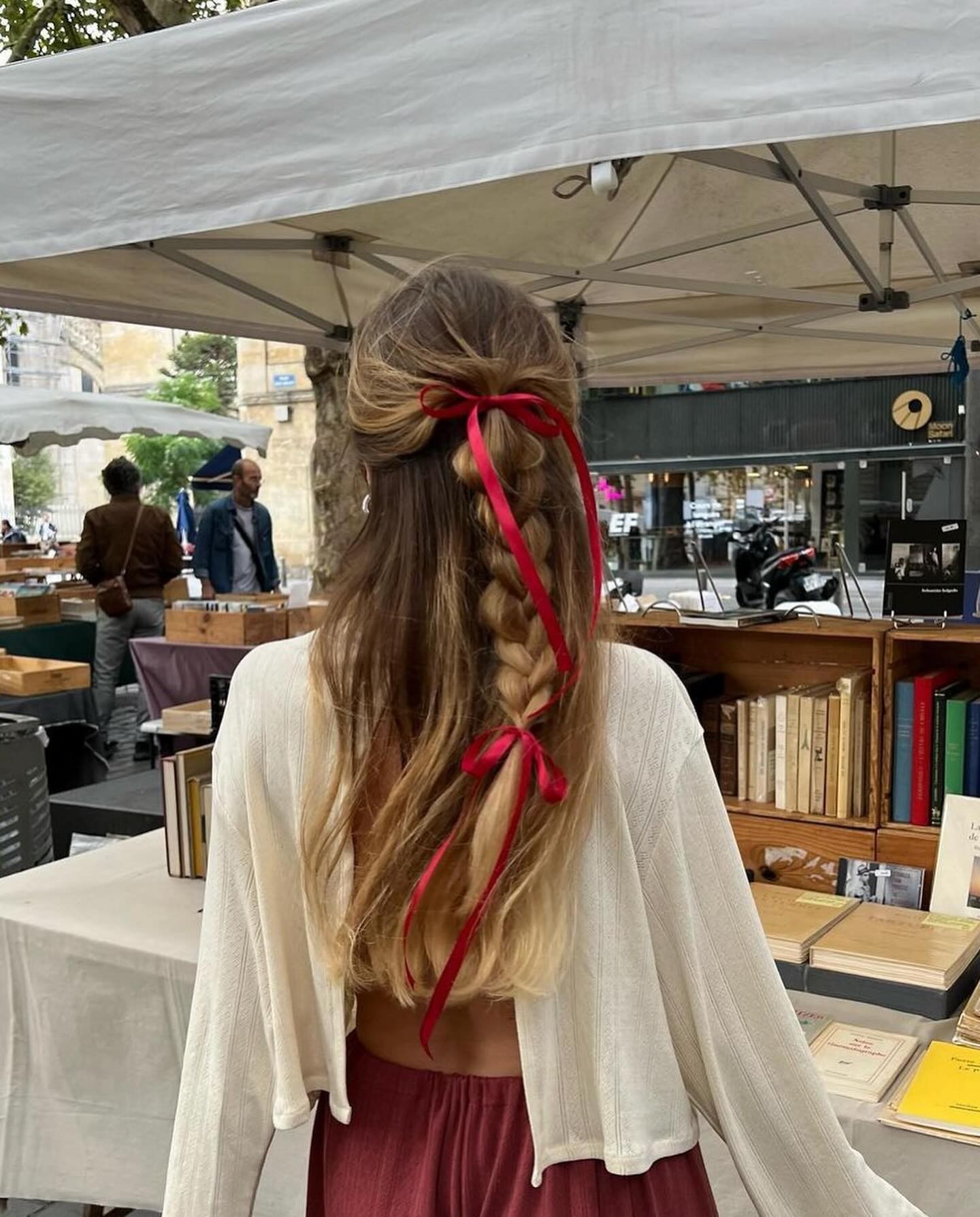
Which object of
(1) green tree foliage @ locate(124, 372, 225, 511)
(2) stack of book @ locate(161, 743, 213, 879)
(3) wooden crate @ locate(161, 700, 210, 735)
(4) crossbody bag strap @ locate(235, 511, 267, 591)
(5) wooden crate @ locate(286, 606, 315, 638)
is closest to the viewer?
(2) stack of book @ locate(161, 743, 213, 879)

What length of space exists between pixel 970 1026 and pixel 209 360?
3854 centimetres

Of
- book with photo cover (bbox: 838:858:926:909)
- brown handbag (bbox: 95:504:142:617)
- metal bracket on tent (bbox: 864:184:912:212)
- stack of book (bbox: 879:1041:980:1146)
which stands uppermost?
metal bracket on tent (bbox: 864:184:912:212)

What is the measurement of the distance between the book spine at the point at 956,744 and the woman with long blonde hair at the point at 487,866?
6.09ft

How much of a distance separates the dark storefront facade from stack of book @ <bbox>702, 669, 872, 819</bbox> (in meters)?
14.8

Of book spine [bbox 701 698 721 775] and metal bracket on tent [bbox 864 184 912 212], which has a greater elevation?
metal bracket on tent [bbox 864 184 912 212]

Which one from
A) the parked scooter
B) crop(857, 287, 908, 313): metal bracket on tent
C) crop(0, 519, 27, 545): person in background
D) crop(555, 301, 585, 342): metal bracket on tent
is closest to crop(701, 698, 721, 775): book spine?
crop(857, 287, 908, 313): metal bracket on tent

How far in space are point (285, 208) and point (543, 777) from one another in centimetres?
130

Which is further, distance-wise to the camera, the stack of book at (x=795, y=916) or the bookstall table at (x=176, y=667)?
the bookstall table at (x=176, y=667)

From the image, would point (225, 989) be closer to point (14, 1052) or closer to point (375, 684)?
point (375, 684)

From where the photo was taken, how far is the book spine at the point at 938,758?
2881 millimetres

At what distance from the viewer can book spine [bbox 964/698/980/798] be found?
2.82 metres

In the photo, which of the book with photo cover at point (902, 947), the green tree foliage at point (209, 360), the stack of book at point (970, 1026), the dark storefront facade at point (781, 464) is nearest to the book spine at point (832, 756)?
the book with photo cover at point (902, 947)

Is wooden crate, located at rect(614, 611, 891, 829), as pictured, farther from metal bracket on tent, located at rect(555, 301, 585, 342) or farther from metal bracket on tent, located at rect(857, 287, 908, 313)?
metal bracket on tent, located at rect(555, 301, 585, 342)

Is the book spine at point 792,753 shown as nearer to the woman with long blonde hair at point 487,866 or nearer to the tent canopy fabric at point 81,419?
the woman with long blonde hair at point 487,866
